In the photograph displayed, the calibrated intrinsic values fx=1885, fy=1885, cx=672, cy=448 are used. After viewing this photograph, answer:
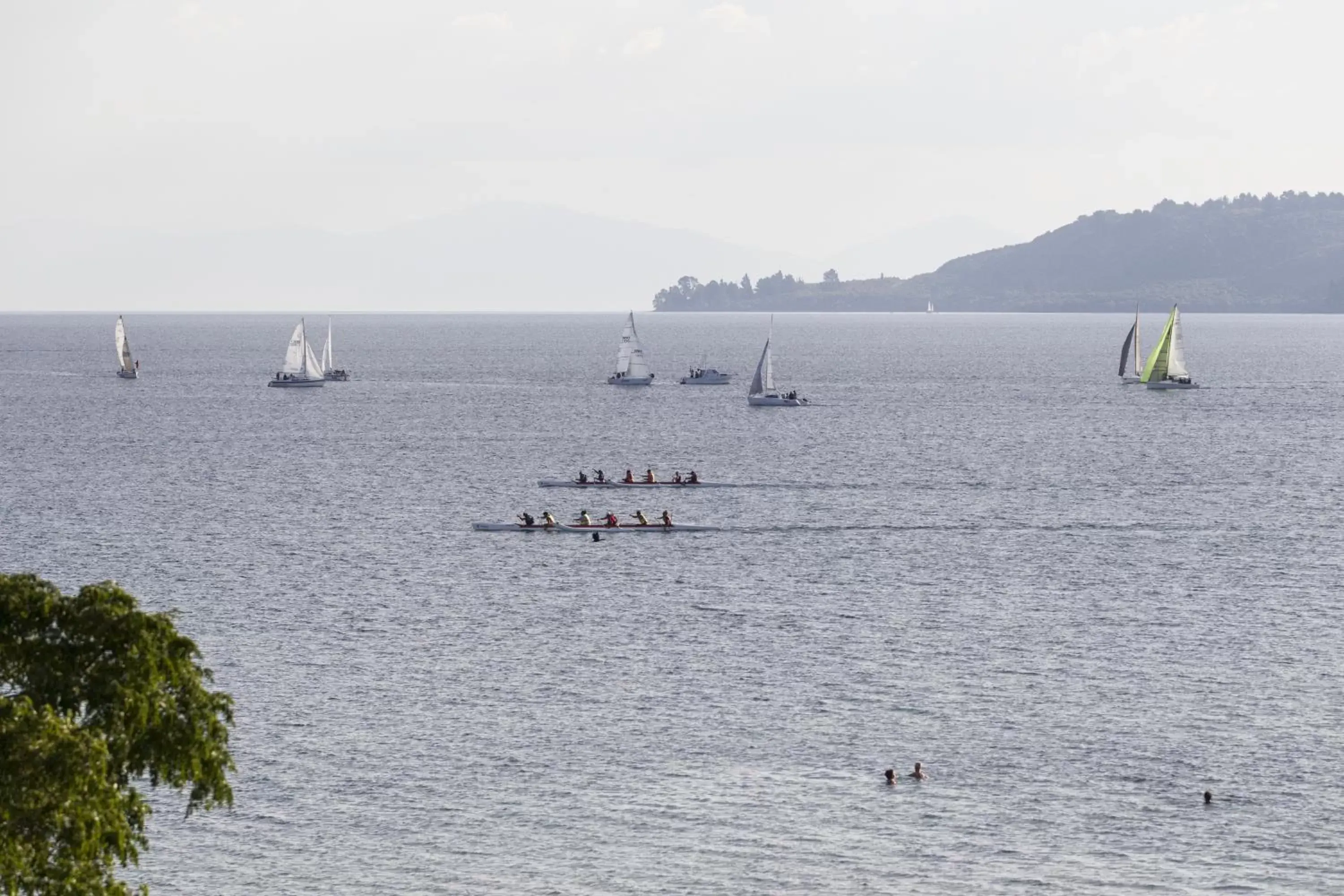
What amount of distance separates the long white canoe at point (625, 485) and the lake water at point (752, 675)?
301 centimetres

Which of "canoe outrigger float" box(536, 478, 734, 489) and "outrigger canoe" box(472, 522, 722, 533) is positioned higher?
"canoe outrigger float" box(536, 478, 734, 489)

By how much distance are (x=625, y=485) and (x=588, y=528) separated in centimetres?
2056

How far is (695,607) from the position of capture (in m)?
87.4

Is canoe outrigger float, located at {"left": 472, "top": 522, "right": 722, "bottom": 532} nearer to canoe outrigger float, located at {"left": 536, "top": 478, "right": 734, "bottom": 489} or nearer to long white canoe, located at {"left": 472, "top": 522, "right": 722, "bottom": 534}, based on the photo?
long white canoe, located at {"left": 472, "top": 522, "right": 722, "bottom": 534}

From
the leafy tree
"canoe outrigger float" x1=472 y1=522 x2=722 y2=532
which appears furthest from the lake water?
the leafy tree

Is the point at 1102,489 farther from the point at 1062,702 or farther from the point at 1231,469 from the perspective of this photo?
the point at 1062,702

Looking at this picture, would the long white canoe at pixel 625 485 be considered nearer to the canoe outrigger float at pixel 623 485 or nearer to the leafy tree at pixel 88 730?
the canoe outrigger float at pixel 623 485

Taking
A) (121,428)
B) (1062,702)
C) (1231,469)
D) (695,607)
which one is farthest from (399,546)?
(121,428)

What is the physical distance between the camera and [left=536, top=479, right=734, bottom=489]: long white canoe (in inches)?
5197

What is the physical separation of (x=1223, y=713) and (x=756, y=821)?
67.3ft

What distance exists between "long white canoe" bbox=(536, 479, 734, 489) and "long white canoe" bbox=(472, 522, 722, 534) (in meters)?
19.3

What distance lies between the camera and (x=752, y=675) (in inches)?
2894

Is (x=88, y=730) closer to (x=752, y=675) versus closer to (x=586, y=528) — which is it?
(x=752, y=675)

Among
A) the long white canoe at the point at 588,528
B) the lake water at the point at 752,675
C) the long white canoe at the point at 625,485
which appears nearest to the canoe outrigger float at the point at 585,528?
the long white canoe at the point at 588,528
